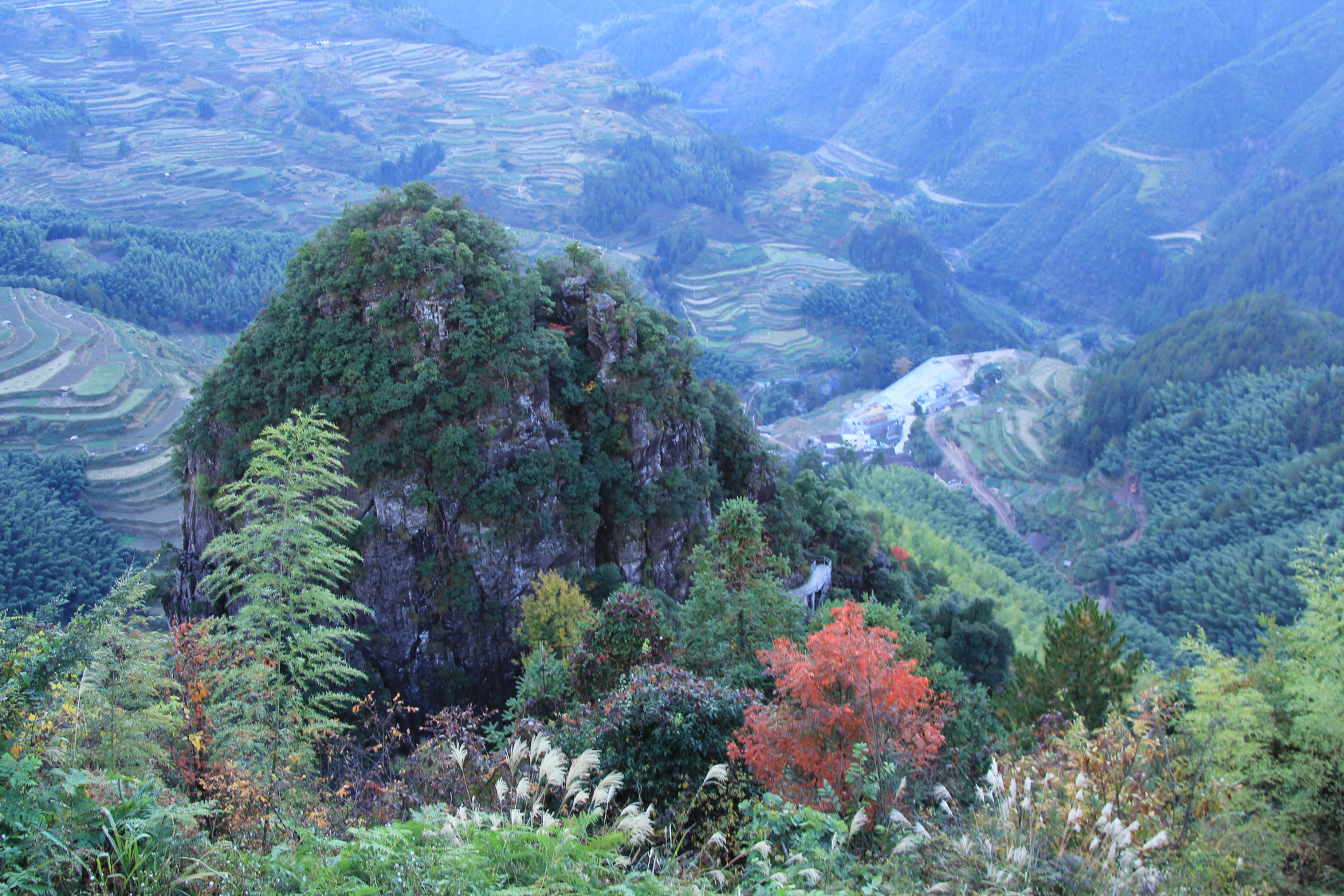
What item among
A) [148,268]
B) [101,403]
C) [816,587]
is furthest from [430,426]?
[148,268]

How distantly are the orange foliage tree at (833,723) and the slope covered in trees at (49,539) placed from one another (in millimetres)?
32125

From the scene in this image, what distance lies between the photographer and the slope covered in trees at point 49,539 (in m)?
34.2

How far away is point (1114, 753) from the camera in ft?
35.6

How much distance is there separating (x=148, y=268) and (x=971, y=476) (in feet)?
237

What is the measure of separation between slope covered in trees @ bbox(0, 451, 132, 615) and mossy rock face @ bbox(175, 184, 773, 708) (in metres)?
15.6

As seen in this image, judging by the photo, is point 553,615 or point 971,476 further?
point 971,476

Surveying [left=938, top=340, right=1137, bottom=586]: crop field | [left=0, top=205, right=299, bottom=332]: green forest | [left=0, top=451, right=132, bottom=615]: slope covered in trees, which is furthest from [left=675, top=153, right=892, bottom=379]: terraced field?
[left=0, top=451, right=132, bottom=615]: slope covered in trees

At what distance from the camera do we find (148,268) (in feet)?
220

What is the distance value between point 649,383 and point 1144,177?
146201 mm

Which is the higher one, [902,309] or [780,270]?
[780,270]

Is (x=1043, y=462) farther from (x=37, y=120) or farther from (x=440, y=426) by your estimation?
(x=37, y=120)

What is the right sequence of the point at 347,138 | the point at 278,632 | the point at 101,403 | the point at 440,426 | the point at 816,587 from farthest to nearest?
the point at 347,138 < the point at 101,403 < the point at 816,587 < the point at 440,426 < the point at 278,632

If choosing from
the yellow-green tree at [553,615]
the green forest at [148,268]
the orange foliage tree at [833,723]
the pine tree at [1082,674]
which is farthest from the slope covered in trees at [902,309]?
the orange foliage tree at [833,723]

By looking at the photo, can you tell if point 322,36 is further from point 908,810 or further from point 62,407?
point 908,810
